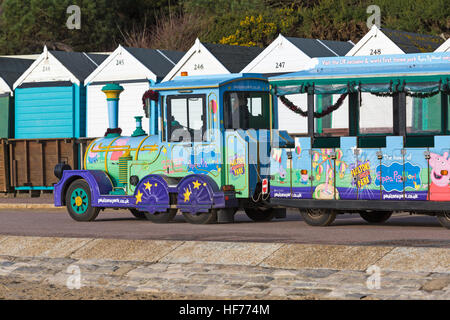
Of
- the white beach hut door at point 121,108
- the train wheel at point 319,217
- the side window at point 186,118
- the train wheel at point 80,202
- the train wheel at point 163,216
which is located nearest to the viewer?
the train wheel at point 319,217

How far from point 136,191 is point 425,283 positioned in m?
10.4

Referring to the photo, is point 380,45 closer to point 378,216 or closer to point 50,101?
point 50,101

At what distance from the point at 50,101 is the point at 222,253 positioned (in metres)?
26.2

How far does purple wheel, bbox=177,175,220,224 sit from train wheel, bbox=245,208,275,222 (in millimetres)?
1515

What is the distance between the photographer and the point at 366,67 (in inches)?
733

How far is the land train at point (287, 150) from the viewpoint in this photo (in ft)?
58.7

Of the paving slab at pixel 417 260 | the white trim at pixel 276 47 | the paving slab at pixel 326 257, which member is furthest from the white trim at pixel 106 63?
the paving slab at pixel 417 260

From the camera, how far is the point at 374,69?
1847 centimetres

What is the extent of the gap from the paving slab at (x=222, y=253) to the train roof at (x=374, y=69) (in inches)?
200

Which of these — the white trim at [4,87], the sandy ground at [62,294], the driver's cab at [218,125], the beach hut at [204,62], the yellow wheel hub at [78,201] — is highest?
the beach hut at [204,62]

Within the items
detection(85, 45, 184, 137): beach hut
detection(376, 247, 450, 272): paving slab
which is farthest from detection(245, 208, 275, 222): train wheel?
detection(85, 45, 184, 137): beach hut

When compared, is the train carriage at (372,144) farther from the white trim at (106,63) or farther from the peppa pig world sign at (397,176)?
the white trim at (106,63)

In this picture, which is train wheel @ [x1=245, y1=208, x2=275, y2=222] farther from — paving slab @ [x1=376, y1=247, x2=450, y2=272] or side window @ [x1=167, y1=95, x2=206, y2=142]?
paving slab @ [x1=376, y1=247, x2=450, y2=272]

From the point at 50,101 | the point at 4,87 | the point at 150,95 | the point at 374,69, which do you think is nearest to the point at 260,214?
the point at 150,95
